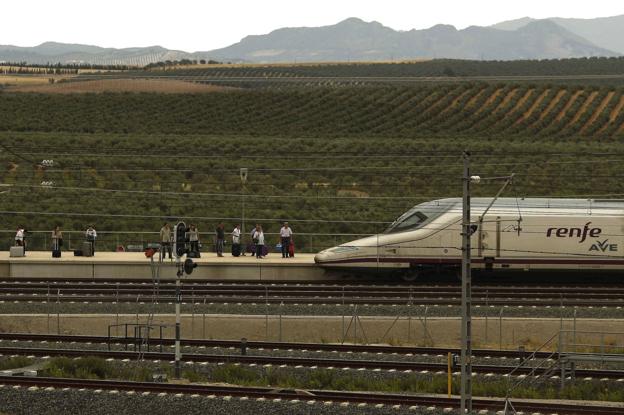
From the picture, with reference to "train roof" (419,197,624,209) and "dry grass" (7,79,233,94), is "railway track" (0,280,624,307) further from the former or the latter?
"dry grass" (7,79,233,94)

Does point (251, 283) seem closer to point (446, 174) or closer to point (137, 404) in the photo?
point (137, 404)

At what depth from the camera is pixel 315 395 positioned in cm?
2448

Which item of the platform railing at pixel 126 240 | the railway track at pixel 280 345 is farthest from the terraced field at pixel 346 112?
the railway track at pixel 280 345

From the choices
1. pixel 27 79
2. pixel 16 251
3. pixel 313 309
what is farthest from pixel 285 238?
pixel 27 79

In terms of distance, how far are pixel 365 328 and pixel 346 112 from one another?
60.9 m

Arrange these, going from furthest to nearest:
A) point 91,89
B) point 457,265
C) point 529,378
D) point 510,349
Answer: point 91,89 → point 457,265 → point 510,349 → point 529,378

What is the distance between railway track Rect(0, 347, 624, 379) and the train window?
12.2 m

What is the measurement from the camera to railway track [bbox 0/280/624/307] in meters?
36.2

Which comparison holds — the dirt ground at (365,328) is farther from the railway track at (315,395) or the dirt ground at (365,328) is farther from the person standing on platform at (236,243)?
the person standing on platform at (236,243)

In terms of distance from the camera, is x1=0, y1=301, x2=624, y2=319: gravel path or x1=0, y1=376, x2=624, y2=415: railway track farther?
x1=0, y1=301, x2=624, y2=319: gravel path

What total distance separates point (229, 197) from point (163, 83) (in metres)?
52.5

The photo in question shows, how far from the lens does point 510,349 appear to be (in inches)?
1243

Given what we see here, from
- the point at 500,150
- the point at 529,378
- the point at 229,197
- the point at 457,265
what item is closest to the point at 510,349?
the point at 529,378

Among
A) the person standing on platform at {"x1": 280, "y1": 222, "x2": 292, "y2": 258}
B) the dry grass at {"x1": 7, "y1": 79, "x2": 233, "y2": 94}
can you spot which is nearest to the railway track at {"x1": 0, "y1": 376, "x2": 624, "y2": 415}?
the person standing on platform at {"x1": 280, "y1": 222, "x2": 292, "y2": 258}
